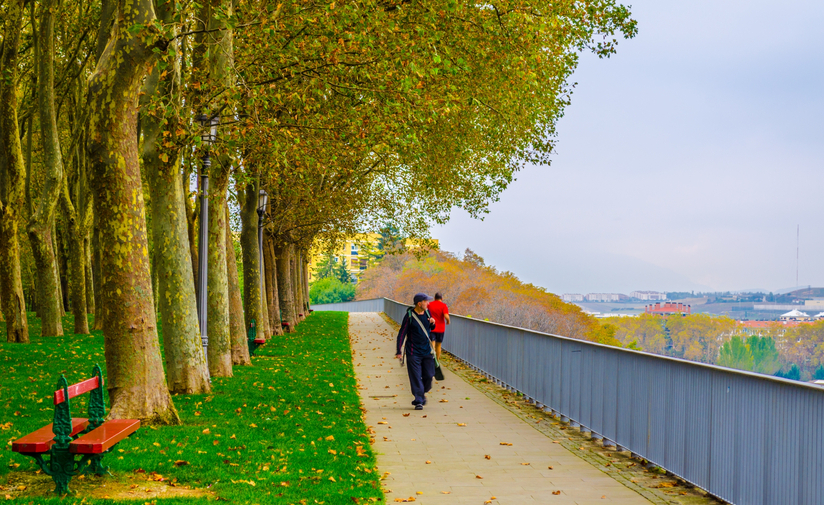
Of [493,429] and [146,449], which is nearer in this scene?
[146,449]

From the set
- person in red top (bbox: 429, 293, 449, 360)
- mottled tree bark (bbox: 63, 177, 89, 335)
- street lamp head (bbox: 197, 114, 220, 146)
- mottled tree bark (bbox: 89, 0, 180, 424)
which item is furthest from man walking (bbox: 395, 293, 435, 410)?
mottled tree bark (bbox: 63, 177, 89, 335)

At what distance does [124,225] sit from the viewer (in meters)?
8.20

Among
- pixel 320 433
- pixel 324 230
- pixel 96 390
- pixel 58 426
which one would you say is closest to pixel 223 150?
pixel 320 433

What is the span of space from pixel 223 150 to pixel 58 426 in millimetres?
8608

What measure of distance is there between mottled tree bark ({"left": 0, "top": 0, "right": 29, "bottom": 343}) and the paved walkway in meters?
11.6

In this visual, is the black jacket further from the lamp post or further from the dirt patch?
the dirt patch

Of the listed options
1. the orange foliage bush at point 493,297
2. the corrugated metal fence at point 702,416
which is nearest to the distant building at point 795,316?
the corrugated metal fence at point 702,416

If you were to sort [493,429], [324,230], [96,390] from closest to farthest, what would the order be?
[96,390]
[493,429]
[324,230]

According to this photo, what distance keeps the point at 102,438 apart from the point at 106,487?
17.2 inches

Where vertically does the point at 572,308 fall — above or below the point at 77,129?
below

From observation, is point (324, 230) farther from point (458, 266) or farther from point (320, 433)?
point (458, 266)

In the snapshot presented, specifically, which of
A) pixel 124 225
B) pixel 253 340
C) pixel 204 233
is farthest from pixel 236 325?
pixel 124 225

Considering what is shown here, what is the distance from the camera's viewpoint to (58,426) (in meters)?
5.72

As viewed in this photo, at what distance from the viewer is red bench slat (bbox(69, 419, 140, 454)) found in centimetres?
572
